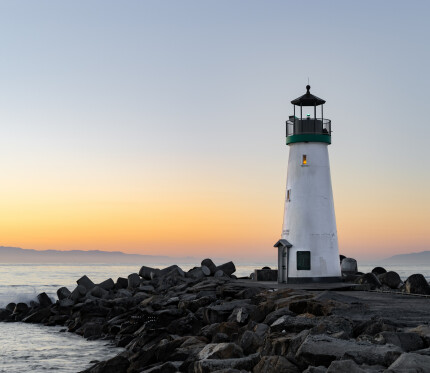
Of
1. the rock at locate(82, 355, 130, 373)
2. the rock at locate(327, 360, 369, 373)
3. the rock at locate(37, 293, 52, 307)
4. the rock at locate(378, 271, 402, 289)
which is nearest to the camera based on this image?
the rock at locate(327, 360, 369, 373)

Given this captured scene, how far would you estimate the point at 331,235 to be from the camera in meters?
22.5

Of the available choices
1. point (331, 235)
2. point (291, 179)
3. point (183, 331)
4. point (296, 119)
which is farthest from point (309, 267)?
point (183, 331)

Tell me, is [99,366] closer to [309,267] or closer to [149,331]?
[149,331]

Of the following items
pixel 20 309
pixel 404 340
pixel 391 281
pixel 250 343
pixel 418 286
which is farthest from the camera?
pixel 20 309

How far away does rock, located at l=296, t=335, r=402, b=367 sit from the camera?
8.68m

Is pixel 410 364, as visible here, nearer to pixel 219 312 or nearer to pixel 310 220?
pixel 219 312

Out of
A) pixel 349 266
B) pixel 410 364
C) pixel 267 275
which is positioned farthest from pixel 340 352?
pixel 349 266

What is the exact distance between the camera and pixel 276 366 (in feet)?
30.1

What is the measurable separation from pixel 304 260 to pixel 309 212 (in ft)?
5.70

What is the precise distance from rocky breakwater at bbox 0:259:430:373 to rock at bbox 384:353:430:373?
0.01 metres

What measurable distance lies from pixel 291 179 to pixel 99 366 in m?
12.3

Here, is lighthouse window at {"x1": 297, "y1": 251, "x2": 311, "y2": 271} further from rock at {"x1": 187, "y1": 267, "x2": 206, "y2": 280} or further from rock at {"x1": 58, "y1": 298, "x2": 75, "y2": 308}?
rock at {"x1": 58, "y1": 298, "x2": 75, "y2": 308}

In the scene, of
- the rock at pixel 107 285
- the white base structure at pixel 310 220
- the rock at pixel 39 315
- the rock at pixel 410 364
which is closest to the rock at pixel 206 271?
the rock at pixel 107 285

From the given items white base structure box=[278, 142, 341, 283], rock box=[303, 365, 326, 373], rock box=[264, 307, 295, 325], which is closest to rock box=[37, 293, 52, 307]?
white base structure box=[278, 142, 341, 283]
